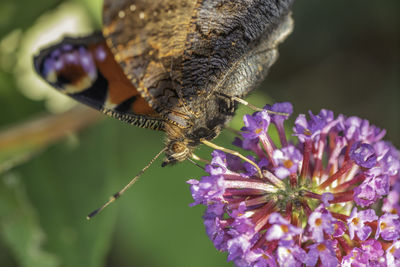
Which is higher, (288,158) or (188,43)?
(188,43)

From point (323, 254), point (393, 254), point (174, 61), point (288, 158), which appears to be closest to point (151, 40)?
point (174, 61)

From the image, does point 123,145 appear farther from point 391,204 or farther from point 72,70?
point 391,204

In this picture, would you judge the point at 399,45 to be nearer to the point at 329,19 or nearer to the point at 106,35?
the point at 329,19

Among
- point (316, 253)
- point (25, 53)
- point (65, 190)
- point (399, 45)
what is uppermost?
point (399, 45)

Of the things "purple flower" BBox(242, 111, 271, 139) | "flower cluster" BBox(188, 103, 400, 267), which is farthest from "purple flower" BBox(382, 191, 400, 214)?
"purple flower" BBox(242, 111, 271, 139)

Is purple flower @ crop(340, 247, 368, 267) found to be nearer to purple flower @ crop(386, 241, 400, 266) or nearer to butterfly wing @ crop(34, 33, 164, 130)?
purple flower @ crop(386, 241, 400, 266)

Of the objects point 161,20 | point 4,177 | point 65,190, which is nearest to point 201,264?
point 65,190

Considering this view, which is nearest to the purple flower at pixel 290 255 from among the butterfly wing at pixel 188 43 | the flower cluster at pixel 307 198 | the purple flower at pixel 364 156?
the flower cluster at pixel 307 198
